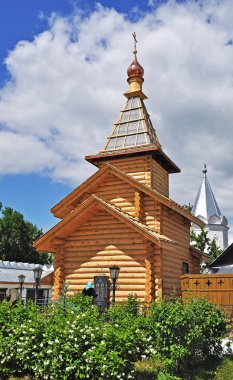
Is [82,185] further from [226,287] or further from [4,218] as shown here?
[4,218]

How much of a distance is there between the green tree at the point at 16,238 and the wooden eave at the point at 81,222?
35.1m

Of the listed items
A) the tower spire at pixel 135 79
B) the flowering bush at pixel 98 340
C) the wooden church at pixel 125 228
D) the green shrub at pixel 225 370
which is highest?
the tower spire at pixel 135 79

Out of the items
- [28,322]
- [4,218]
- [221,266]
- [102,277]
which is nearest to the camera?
[28,322]

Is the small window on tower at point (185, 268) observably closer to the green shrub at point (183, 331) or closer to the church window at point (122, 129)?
the church window at point (122, 129)

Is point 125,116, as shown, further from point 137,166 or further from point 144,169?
point 144,169

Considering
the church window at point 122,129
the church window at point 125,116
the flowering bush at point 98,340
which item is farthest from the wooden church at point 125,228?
the flowering bush at point 98,340

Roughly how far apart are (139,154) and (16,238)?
36.1 m

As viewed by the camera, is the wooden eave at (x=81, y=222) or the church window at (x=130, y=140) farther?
the church window at (x=130, y=140)

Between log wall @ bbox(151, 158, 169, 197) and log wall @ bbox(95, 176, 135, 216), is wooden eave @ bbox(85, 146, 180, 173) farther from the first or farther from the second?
log wall @ bbox(95, 176, 135, 216)

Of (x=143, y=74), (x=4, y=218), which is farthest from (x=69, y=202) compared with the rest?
(x=4, y=218)

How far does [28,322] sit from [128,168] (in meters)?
12.1

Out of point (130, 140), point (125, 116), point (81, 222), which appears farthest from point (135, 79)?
point (81, 222)

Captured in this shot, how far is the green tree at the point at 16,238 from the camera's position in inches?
2024

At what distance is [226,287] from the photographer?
15.6 metres
